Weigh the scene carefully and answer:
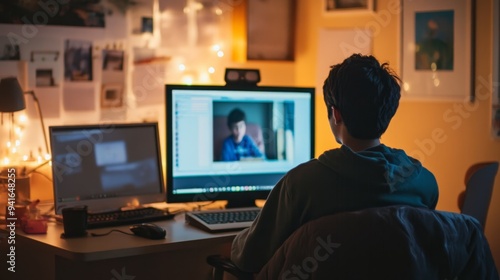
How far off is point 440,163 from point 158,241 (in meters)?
1.46

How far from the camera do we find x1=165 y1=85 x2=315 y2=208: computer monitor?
2.59 m

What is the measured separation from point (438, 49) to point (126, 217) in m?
1.53

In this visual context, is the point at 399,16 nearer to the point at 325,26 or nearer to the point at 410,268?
the point at 325,26

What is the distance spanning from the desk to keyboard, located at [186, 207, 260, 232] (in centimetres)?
3

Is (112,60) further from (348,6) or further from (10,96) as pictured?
(348,6)

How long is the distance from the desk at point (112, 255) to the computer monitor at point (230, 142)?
0.18 meters

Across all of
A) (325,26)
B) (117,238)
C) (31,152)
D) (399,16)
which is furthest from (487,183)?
(31,152)

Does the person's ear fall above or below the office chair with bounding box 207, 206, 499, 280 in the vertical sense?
above

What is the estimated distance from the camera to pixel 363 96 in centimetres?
176

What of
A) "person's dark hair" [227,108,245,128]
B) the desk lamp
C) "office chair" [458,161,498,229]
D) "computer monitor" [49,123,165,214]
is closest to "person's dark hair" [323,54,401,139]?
"office chair" [458,161,498,229]

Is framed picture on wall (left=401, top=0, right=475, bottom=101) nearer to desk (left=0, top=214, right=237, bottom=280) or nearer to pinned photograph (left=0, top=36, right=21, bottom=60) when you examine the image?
desk (left=0, top=214, right=237, bottom=280)

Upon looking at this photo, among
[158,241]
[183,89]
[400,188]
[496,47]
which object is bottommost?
[158,241]

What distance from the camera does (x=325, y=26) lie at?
3203 mm

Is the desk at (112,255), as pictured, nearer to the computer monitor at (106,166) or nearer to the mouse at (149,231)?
the mouse at (149,231)
